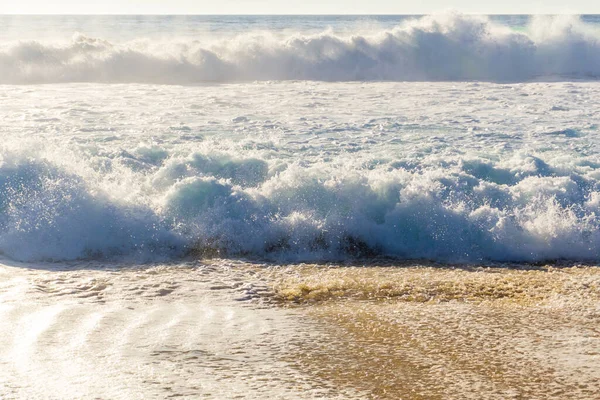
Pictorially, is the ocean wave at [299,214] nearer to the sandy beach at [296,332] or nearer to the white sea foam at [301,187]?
the white sea foam at [301,187]

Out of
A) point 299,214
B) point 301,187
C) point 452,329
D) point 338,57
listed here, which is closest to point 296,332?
point 452,329

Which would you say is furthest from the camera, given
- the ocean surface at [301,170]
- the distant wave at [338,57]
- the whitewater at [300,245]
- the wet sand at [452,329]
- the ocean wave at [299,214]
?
the distant wave at [338,57]

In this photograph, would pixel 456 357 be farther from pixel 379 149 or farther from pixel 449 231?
pixel 379 149

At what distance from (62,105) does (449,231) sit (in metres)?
9.50

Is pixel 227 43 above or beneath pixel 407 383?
above

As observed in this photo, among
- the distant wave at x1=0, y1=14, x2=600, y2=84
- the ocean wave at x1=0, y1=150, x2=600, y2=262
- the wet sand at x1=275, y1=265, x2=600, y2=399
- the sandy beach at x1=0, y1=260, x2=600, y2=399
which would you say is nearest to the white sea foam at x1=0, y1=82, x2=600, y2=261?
the ocean wave at x1=0, y1=150, x2=600, y2=262

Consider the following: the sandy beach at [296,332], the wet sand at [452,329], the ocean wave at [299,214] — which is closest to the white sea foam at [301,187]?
the ocean wave at [299,214]

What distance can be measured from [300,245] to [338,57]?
16.7 metres

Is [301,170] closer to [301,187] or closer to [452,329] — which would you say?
[301,187]

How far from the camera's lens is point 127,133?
1098cm

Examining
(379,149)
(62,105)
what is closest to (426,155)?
(379,149)

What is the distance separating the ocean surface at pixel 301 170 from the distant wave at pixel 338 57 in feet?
6.16

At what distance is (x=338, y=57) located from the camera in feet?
74.8

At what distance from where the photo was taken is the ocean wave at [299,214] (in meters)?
6.91
